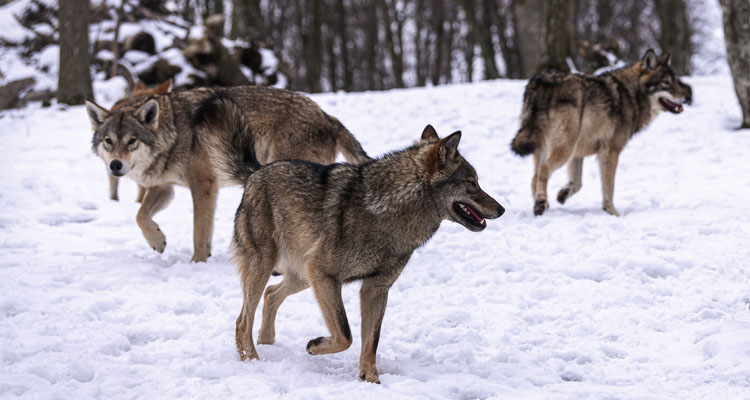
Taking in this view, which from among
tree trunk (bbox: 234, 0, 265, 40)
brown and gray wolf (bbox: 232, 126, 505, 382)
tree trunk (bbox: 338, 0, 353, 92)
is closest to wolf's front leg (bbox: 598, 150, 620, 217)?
brown and gray wolf (bbox: 232, 126, 505, 382)

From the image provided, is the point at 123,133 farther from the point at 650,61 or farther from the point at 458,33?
the point at 458,33

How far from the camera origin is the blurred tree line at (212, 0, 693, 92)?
17.1 m

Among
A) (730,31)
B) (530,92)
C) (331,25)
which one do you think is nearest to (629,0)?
(331,25)

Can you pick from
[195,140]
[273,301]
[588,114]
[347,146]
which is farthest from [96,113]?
[588,114]

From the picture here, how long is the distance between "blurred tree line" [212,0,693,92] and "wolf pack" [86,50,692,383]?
683 cm

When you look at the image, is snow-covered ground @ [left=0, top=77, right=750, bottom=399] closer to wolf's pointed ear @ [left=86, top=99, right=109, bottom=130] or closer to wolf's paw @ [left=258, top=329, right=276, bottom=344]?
wolf's paw @ [left=258, top=329, right=276, bottom=344]

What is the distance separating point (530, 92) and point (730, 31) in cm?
451

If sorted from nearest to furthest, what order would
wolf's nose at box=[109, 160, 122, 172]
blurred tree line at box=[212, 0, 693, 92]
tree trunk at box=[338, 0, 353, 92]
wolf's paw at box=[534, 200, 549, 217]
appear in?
wolf's nose at box=[109, 160, 122, 172] < wolf's paw at box=[534, 200, 549, 217] < blurred tree line at box=[212, 0, 693, 92] < tree trunk at box=[338, 0, 353, 92]

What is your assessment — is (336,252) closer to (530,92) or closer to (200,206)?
(200,206)

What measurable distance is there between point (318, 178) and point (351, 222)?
489mm

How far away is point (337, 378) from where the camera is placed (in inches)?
160

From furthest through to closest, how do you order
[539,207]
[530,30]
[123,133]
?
1. [530,30]
2. [539,207]
3. [123,133]

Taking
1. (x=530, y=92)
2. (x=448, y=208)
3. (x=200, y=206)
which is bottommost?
(x=200, y=206)

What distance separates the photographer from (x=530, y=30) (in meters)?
17.3
